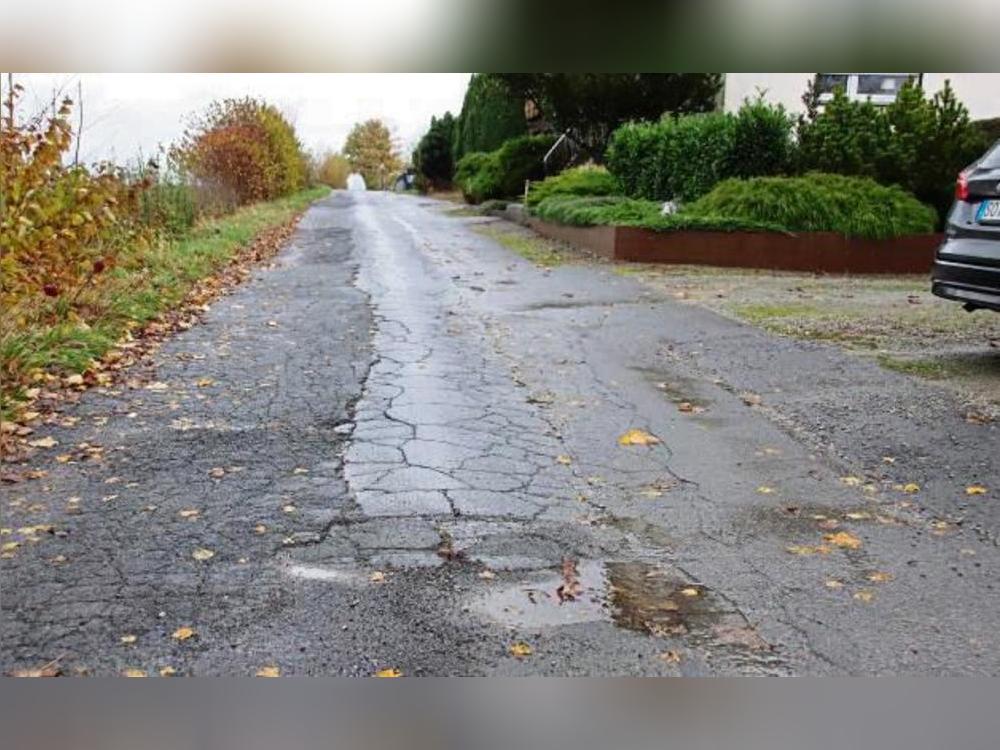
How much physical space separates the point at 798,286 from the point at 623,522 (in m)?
8.27

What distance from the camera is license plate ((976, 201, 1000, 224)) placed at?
6113 millimetres

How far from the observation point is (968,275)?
20.9ft

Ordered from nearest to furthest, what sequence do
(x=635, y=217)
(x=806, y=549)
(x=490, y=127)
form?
1. (x=806, y=549)
2. (x=635, y=217)
3. (x=490, y=127)

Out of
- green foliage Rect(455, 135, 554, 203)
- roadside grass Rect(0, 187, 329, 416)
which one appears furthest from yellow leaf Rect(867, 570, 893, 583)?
green foliage Rect(455, 135, 554, 203)

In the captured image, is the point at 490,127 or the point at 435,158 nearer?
the point at 490,127

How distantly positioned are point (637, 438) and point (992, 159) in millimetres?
3248

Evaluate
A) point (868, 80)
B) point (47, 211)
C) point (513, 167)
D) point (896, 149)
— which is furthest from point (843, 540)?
point (513, 167)

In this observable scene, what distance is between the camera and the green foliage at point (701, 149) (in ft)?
46.6

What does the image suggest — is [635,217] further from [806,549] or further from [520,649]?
[520,649]

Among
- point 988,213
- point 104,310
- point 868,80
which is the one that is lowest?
point 104,310

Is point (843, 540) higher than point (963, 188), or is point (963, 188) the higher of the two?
point (963, 188)

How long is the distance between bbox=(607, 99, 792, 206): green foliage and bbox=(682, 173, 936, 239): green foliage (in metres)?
1.07

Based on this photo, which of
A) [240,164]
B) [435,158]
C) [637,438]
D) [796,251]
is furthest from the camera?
[435,158]

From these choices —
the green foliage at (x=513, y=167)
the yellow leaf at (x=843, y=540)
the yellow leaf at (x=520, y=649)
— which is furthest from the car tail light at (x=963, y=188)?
the green foliage at (x=513, y=167)
